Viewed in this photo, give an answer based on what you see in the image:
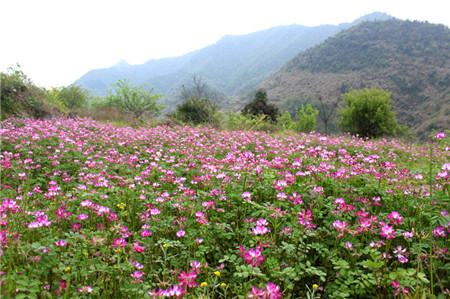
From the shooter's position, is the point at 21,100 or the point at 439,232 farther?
the point at 21,100

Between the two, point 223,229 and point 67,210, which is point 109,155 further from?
point 223,229

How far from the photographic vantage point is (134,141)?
6.80 m

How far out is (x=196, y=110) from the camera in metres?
19.6

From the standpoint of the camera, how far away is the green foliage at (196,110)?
61.7 ft

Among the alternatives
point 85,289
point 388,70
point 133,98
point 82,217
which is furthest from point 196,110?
point 388,70

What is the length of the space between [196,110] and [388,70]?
7248cm

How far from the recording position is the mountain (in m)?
56.4

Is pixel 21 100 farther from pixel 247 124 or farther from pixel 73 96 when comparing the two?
pixel 73 96

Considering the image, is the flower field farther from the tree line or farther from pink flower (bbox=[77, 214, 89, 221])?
the tree line

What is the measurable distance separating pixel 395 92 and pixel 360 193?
71743mm

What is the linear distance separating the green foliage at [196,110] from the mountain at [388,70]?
41.9m

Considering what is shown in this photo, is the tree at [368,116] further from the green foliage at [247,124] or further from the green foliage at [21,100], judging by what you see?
the green foliage at [21,100]

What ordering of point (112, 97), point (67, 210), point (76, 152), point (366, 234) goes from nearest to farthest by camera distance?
point (366, 234), point (67, 210), point (76, 152), point (112, 97)

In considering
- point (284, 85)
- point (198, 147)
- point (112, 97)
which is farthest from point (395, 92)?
point (198, 147)
